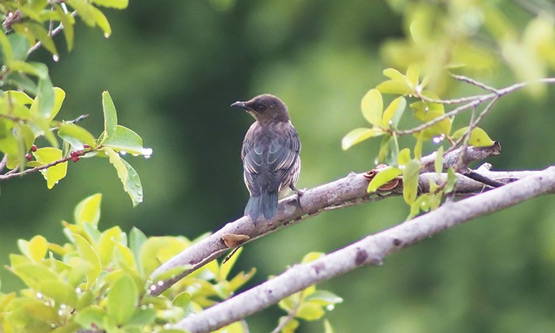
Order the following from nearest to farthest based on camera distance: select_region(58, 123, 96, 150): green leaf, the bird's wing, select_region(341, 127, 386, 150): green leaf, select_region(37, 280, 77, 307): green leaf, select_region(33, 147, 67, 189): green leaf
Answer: select_region(37, 280, 77, 307): green leaf
select_region(58, 123, 96, 150): green leaf
select_region(341, 127, 386, 150): green leaf
select_region(33, 147, 67, 189): green leaf
the bird's wing

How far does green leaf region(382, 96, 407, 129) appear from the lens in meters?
2.92

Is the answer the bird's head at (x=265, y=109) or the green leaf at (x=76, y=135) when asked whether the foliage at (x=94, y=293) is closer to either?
the green leaf at (x=76, y=135)

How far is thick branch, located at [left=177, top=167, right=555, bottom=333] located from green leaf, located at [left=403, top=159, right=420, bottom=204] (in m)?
0.27

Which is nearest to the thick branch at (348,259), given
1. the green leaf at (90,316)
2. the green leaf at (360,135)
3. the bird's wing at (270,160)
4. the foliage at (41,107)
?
the green leaf at (90,316)

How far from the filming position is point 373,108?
2.96m

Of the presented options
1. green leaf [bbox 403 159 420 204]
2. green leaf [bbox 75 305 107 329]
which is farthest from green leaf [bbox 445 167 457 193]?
green leaf [bbox 75 305 107 329]

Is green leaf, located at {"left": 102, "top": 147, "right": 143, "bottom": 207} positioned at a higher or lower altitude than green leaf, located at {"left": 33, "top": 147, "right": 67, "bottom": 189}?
lower

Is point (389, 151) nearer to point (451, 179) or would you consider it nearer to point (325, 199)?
point (451, 179)

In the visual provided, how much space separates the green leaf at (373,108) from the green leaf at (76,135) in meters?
0.83

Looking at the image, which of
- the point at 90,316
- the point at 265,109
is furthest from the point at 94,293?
the point at 265,109

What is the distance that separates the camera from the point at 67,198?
1145cm

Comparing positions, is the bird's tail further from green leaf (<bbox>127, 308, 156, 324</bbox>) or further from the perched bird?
green leaf (<bbox>127, 308, 156, 324</bbox>)

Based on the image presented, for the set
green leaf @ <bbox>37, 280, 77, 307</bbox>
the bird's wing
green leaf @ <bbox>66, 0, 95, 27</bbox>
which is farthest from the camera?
the bird's wing

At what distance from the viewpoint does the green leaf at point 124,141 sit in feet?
10.1
